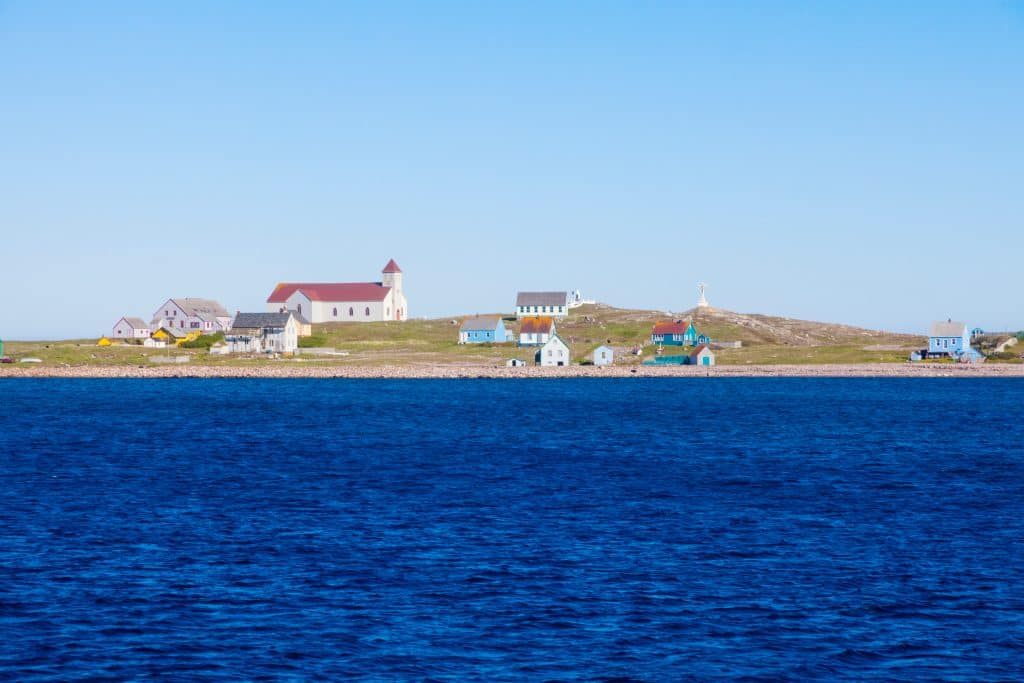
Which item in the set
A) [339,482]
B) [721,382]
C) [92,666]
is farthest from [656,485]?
[721,382]

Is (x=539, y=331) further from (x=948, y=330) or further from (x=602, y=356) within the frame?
(x=948, y=330)

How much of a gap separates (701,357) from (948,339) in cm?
4048

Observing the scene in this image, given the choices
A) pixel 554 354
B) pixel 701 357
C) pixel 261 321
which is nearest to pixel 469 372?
pixel 554 354

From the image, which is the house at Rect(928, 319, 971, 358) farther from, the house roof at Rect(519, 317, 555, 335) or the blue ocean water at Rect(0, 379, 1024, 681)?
the blue ocean water at Rect(0, 379, 1024, 681)

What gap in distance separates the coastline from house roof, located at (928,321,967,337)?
8.45 metres

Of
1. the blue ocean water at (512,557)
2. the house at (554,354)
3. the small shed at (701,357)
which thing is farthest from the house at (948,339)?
the blue ocean water at (512,557)

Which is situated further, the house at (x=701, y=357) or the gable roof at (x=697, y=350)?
the gable roof at (x=697, y=350)

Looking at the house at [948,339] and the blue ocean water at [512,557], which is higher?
the house at [948,339]

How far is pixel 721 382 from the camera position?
7121 inches

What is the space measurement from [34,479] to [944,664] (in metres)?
46.9

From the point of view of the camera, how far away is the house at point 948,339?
18600 centimetres

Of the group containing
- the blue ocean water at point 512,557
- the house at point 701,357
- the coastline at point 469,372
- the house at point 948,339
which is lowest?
the blue ocean water at point 512,557

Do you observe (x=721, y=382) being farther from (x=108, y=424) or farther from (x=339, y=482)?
(x=339, y=482)

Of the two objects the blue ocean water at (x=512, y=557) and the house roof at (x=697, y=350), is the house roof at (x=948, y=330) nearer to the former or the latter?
the house roof at (x=697, y=350)
